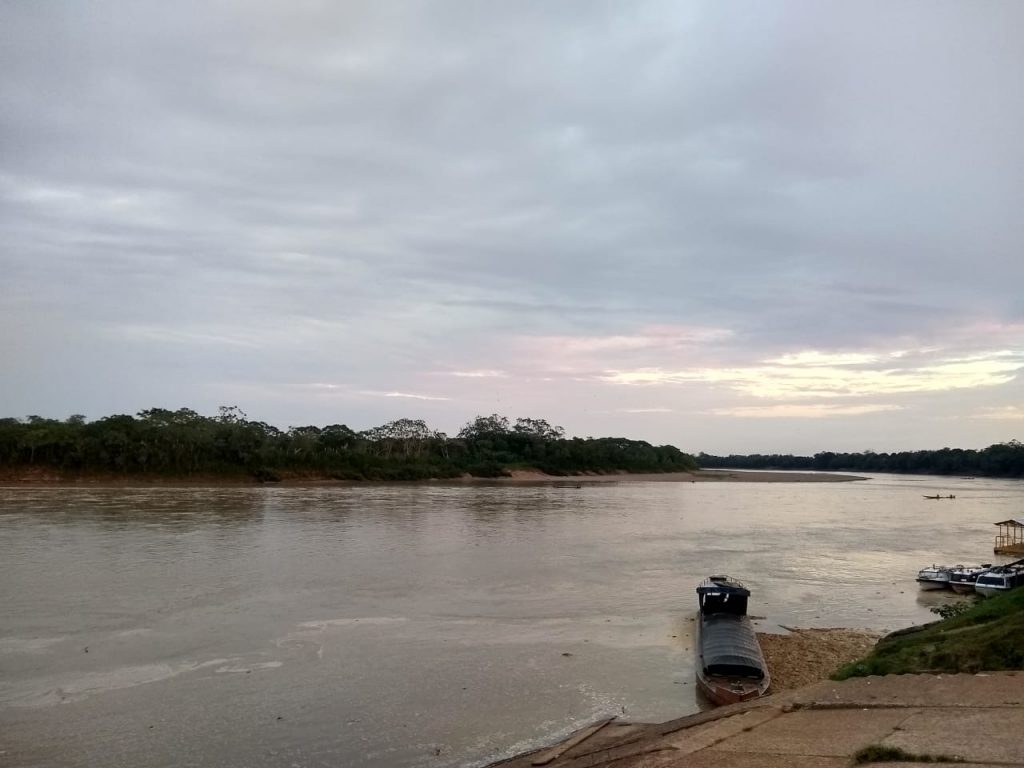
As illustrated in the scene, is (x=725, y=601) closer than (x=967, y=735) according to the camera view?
No

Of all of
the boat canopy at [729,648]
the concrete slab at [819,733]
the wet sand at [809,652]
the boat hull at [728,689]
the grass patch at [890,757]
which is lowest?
the wet sand at [809,652]

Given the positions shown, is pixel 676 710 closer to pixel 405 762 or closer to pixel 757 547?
pixel 405 762

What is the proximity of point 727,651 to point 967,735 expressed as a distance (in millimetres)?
6586

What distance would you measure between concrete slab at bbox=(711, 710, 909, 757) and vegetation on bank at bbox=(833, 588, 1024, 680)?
2.26 meters

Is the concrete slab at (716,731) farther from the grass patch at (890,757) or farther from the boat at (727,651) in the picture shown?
the boat at (727,651)

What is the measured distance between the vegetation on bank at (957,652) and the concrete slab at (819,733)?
2.26 meters

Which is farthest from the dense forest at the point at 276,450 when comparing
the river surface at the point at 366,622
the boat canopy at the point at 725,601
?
the boat canopy at the point at 725,601

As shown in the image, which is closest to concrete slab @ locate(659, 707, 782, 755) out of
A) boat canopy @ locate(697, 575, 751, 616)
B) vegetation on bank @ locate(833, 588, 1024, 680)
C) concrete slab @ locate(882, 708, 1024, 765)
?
concrete slab @ locate(882, 708, 1024, 765)

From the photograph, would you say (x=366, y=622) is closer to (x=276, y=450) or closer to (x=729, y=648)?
(x=729, y=648)

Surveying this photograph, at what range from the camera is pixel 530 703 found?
12.5 metres

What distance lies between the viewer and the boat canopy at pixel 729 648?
12977 millimetres

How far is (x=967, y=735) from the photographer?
7.26 metres

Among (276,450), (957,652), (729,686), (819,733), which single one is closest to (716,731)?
(819,733)

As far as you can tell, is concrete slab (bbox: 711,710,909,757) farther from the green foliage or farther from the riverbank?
the green foliage
